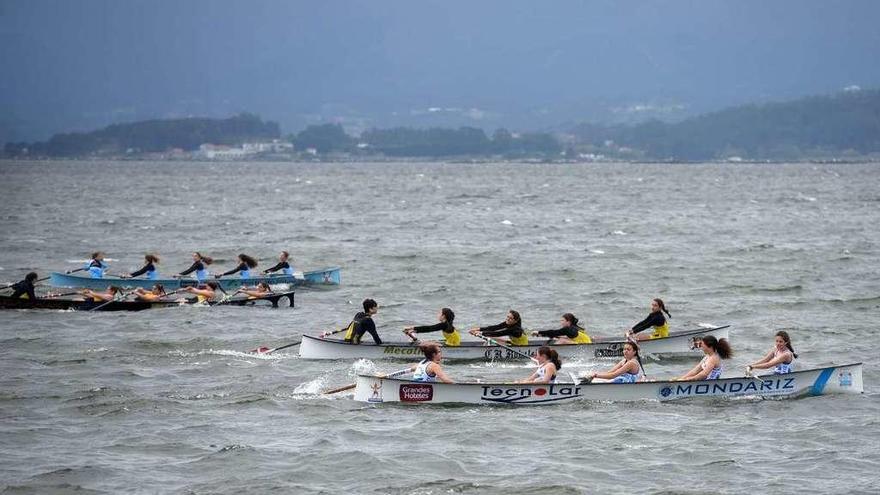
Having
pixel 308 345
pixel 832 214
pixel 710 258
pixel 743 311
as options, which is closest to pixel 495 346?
pixel 308 345

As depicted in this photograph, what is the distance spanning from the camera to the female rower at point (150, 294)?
3938 centimetres

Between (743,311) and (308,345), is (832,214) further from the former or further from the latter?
(308,345)

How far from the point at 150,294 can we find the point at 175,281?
2900mm

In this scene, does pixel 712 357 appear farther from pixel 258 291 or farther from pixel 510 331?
pixel 258 291

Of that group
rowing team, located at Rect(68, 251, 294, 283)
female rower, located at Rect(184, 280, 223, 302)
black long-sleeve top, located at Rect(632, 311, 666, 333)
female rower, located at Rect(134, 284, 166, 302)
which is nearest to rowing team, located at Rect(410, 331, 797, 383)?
black long-sleeve top, located at Rect(632, 311, 666, 333)

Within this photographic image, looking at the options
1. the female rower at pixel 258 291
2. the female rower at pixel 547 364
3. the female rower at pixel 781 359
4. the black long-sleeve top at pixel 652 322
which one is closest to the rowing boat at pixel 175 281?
the female rower at pixel 258 291

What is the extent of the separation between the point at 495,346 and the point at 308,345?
4641 millimetres

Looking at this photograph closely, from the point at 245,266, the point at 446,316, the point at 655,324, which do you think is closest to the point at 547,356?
the point at 446,316

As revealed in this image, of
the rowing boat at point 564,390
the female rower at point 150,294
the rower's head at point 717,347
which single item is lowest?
the rowing boat at point 564,390

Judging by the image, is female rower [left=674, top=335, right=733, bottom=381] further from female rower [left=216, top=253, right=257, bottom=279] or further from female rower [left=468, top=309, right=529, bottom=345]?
female rower [left=216, top=253, right=257, bottom=279]

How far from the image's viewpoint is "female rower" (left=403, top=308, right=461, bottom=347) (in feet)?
98.5

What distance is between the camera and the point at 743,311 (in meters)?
41.3

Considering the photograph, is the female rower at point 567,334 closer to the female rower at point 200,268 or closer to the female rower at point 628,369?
the female rower at point 628,369

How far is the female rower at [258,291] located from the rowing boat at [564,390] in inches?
560
